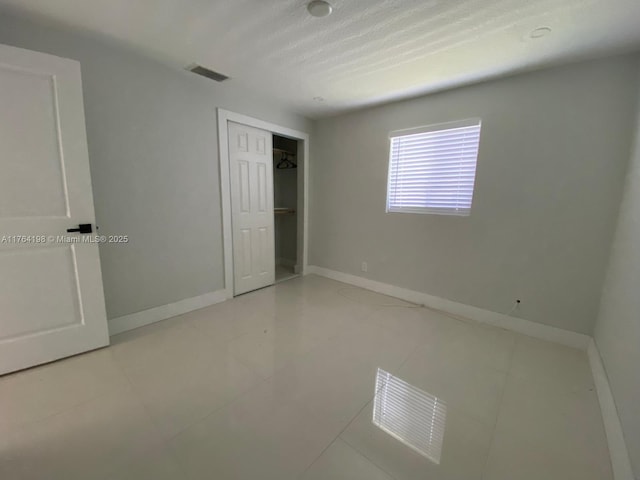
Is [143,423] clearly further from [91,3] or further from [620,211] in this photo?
[620,211]

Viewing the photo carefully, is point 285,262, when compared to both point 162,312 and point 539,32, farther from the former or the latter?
point 539,32

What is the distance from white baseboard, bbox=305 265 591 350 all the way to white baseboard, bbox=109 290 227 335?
1.87 metres

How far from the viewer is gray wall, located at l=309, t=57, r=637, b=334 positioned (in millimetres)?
2061

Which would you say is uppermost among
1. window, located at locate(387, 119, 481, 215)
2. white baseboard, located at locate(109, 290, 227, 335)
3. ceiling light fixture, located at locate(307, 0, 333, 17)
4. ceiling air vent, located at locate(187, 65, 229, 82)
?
ceiling air vent, located at locate(187, 65, 229, 82)

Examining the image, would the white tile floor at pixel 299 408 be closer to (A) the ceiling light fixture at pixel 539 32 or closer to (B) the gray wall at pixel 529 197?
(B) the gray wall at pixel 529 197

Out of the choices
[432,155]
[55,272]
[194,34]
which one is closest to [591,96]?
[432,155]

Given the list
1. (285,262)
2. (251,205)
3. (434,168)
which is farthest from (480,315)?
(285,262)

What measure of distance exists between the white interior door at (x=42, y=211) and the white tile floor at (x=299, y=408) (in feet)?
0.92

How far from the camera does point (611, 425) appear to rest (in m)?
1.38

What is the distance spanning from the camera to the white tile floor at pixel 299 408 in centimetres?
122

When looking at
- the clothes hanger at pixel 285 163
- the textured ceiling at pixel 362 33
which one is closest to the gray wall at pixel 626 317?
the textured ceiling at pixel 362 33

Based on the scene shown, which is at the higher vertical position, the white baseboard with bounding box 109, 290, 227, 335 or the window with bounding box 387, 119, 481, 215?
the window with bounding box 387, 119, 481, 215

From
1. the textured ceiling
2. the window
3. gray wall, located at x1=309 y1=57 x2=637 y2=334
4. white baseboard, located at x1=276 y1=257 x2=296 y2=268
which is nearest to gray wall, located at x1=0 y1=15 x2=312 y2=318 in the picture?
the textured ceiling

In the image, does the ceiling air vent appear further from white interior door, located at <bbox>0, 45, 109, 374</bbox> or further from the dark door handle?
the dark door handle
